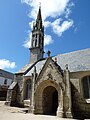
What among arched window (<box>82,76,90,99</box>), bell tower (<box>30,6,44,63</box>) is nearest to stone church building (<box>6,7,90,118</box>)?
arched window (<box>82,76,90,99</box>)

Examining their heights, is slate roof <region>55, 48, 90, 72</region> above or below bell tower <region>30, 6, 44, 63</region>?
below

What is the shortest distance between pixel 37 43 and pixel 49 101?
1370 cm

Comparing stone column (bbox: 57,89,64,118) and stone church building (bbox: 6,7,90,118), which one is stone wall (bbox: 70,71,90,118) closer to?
stone church building (bbox: 6,7,90,118)

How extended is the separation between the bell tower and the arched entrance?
32.1ft

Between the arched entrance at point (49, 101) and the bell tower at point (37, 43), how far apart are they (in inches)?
385

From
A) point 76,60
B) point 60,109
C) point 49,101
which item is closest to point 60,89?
point 60,109

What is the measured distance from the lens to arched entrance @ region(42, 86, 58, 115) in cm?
1631

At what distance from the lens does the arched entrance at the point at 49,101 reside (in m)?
16.3

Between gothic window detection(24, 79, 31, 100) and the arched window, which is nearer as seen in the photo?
the arched window

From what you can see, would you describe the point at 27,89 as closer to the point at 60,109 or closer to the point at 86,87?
the point at 60,109

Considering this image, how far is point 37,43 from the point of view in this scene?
89.7 feet

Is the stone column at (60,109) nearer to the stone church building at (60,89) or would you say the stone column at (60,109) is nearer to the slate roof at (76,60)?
the stone church building at (60,89)

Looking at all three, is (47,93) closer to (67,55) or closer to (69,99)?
(69,99)

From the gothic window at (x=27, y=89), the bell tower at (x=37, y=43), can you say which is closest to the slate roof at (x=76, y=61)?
the gothic window at (x=27, y=89)
